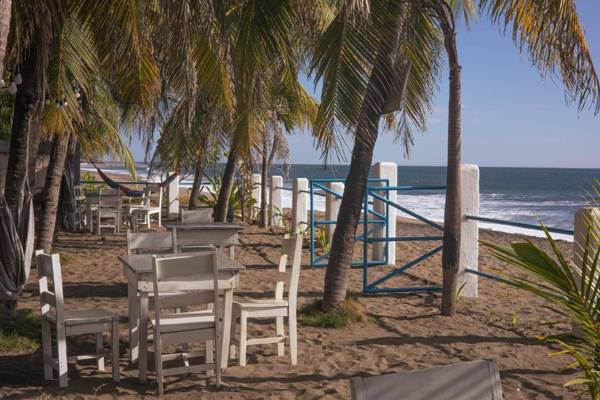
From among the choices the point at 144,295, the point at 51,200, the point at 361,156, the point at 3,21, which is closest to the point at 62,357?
the point at 144,295

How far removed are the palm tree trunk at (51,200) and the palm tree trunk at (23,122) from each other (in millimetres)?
2291

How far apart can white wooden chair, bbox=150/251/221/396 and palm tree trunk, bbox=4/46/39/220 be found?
96.2 inches

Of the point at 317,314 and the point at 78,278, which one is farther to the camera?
the point at 78,278

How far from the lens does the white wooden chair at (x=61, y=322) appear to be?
4.60m

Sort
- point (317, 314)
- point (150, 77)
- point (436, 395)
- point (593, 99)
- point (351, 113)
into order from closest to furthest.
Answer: point (436, 395)
point (351, 113)
point (593, 99)
point (317, 314)
point (150, 77)

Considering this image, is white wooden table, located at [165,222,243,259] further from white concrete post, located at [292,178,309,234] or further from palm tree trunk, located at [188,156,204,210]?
palm tree trunk, located at [188,156,204,210]

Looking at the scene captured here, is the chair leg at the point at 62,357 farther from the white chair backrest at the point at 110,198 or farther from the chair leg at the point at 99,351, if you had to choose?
the white chair backrest at the point at 110,198

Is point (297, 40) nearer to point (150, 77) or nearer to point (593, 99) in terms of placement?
point (150, 77)

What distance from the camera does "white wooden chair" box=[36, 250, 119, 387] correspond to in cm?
460

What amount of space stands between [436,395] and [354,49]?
4240mm

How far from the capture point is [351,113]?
5.92 metres

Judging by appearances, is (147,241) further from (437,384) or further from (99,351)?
(437,384)

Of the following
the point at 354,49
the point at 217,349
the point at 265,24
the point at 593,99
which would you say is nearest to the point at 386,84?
the point at 354,49

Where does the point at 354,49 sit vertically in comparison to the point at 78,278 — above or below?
above
